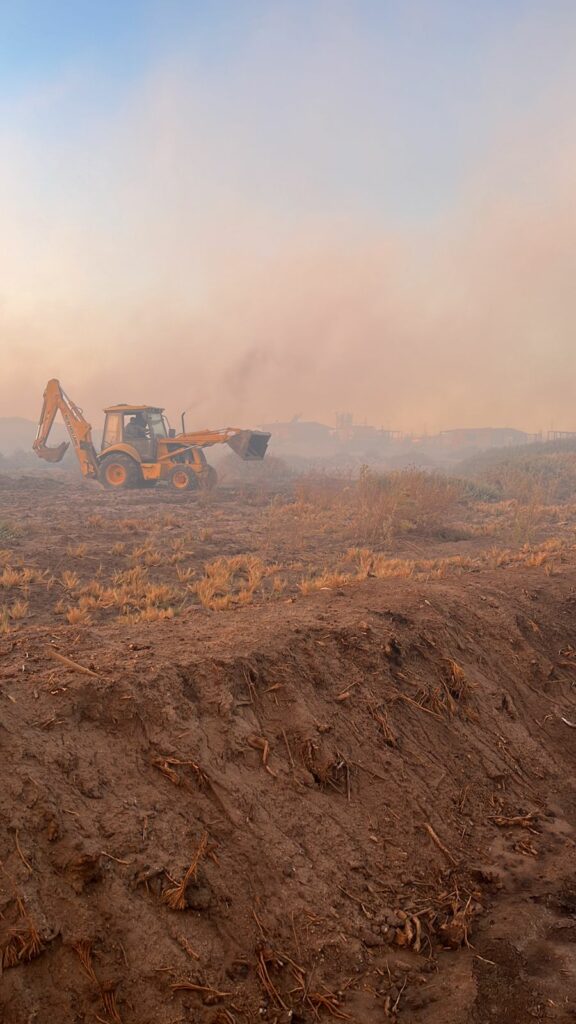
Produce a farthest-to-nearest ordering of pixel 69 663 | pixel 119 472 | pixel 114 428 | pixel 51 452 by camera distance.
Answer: pixel 51 452 → pixel 119 472 → pixel 114 428 → pixel 69 663

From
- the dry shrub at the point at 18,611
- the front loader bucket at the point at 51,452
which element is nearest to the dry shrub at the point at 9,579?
the dry shrub at the point at 18,611

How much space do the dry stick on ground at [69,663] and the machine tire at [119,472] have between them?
18793 millimetres

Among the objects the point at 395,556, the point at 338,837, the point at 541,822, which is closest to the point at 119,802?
the point at 338,837

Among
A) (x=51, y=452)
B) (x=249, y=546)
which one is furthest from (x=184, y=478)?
(x=249, y=546)

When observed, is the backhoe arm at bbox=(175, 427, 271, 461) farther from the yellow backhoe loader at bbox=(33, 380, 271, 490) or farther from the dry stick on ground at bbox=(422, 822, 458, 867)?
the dry stick on ground at bbox=(422, 822, 458, 867)

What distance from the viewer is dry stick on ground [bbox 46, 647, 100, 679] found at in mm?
4316

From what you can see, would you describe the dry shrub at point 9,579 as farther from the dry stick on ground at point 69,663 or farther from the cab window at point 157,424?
the cab window at point 157,424

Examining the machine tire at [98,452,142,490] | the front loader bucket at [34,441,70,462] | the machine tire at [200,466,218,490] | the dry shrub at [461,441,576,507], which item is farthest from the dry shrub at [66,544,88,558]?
the front loader bucket at [34,441,70,462]

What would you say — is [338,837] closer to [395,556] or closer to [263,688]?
[263,688]

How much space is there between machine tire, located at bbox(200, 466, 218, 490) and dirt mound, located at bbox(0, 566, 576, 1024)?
57.2ft

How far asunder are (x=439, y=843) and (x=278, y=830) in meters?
1.14

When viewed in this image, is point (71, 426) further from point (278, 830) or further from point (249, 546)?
point (278, 830)

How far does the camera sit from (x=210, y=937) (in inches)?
119

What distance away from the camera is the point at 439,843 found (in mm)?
4105
